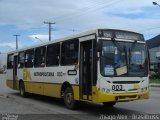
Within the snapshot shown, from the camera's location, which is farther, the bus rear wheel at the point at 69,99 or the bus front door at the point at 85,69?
the bus rear wheel at the point at 69,99

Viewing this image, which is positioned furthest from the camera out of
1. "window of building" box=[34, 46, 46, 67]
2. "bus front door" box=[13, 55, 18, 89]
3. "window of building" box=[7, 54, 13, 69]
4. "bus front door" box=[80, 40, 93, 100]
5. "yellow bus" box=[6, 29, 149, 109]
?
"window of building" box=[7, 54, 13, 69]

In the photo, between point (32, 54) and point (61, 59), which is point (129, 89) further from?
point (32, 54)

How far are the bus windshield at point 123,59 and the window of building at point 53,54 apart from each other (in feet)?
12.4

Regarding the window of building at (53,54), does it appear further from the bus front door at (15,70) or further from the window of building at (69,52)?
the bus front door at (15,70)

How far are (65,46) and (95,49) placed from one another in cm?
282

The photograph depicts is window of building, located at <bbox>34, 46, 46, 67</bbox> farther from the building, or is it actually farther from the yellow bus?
the building

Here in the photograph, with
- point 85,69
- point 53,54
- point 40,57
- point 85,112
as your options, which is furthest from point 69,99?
point 40,57

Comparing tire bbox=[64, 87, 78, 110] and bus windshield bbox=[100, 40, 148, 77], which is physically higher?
bus windshield bbox=[100, 40, 148, 77]

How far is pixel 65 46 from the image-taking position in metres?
15.8

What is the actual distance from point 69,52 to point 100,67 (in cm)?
265

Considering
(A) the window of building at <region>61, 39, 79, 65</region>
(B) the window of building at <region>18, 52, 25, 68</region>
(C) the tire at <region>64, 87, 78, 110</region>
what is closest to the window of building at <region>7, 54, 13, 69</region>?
(B) the window of building at <region>18, 52, 25, 68</region>

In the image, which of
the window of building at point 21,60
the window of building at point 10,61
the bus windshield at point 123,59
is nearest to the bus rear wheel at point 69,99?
the bus windshield at point 123,59

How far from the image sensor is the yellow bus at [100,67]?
42.6ft

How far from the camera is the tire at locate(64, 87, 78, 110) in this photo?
48.9 feet
